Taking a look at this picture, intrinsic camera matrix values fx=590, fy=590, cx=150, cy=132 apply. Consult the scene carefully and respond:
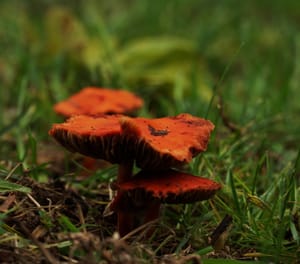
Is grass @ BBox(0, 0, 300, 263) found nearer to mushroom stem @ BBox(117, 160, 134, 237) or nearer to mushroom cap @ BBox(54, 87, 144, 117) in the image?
mushroom stem @ BBox(117, 160, 134, 237)

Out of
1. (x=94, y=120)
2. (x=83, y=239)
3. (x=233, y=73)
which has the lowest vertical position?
(x=233, y=73)

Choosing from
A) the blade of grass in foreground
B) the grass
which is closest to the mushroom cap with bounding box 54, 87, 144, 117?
the grass

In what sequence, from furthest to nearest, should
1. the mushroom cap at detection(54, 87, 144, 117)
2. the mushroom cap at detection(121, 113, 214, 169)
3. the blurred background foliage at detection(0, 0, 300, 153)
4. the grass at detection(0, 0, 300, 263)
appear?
the blurred background foliage at detection(0, 0, 300, 153), the mushroom cap at detection(54, 87, 144, 117), the grass at detection(0, 0, 300, 263), the mushroom cap at detection(121, 113, 214, 169)

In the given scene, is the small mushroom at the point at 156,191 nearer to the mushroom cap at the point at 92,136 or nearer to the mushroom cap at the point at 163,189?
the mushroom cap at the point at 163,189

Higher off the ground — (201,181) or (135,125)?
(135,125)

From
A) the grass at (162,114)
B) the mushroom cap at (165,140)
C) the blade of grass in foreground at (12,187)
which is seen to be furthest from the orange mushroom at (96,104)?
the mushroom cap at (165,140)

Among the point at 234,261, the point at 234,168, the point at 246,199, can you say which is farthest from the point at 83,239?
the point at 234,168

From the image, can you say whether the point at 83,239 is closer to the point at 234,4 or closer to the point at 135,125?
the point at 135,125
